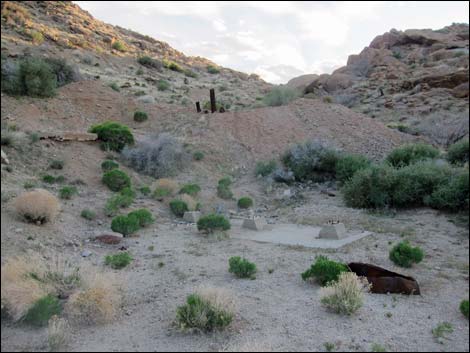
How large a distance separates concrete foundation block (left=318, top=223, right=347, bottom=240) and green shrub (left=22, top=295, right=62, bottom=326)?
6037 mm

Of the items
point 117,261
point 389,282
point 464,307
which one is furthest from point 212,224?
point 464,307

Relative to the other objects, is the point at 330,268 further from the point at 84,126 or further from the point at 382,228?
the point at 84,126

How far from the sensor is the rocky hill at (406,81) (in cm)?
1341

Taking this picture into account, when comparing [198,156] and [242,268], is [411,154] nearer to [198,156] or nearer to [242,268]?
[242,268]

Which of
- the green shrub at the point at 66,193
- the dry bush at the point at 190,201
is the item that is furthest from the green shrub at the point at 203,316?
the dry bush at the point at 190,201

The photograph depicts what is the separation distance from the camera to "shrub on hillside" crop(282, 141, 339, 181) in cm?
1574

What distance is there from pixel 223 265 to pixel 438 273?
3660 millimetres

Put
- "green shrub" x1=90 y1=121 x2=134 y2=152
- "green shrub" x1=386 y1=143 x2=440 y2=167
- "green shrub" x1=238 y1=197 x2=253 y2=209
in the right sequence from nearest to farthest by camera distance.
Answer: "green shrub" x1=386 y1=143 x2=440 y2=167, "green shrub" x1=238 y1=197 x2=253 y2=209, "green shrub" x1=90 y1=121 x2=134 y2=152

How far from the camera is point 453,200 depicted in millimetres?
8508

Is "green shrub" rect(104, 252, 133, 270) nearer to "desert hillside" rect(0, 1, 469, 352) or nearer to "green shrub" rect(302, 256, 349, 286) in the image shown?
"desert hillside" rect(0, 1, 469, 352)

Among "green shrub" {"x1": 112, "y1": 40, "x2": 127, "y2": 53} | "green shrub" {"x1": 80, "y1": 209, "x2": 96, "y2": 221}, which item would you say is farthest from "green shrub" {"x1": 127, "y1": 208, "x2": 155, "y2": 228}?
"green shrub" {"x1": 112, "y1": 40, "x2": 127, "y2": 53}

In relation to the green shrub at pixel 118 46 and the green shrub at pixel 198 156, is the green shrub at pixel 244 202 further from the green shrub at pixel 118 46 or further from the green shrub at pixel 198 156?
the green shrub at pixel 118 46

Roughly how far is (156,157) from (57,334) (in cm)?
1266

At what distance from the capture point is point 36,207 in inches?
331
